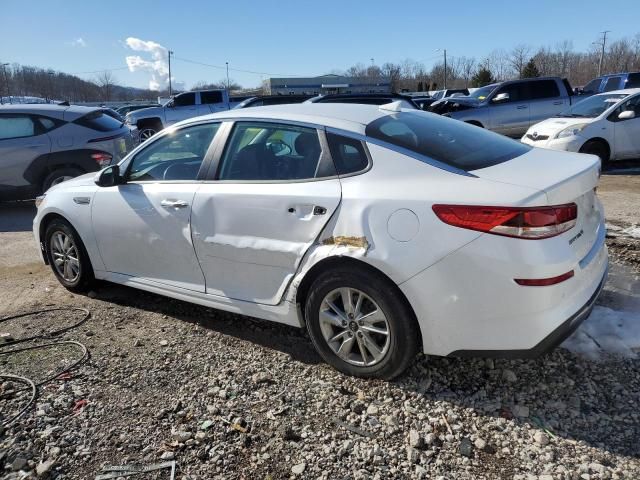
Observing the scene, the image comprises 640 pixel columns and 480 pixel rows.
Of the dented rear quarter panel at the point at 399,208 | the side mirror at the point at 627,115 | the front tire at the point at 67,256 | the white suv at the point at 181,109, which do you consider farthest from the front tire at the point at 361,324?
the white suv at the point at 181,109

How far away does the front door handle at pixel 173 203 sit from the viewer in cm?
370

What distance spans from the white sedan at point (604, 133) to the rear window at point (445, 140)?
693 centimetres

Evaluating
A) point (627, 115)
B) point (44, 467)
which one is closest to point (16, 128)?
point (44, 467)

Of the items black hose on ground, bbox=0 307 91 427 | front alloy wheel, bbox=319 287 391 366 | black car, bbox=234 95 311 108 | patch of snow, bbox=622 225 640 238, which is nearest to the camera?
front alloy wheel, bbox=319 287 391 366

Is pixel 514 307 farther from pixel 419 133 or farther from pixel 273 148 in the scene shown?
pixel 273 148

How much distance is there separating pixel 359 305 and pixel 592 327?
1.77 m

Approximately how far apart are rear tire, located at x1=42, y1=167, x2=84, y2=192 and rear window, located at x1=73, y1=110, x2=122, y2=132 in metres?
0.77

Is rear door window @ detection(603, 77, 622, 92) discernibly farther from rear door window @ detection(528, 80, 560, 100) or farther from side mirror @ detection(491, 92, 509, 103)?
side mirror @ detection(491, 92, 509, 103)

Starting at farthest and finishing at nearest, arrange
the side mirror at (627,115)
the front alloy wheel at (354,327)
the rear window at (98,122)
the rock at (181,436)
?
the side mirror at (627,115)
the rear window at (98,122)
the front alloy wheel at (354,327)
the rock at (181,436)

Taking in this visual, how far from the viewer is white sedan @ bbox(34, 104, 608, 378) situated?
264 centimetres

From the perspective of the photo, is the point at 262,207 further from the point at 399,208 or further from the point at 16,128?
the point at 16,128

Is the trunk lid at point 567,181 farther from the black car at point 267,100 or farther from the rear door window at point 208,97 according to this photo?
the rear door window at point 208,97

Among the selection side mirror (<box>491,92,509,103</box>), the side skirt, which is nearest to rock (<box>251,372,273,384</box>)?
the side skirt

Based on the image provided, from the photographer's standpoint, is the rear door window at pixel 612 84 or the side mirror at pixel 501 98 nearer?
the side mirror at pixel 501 98
